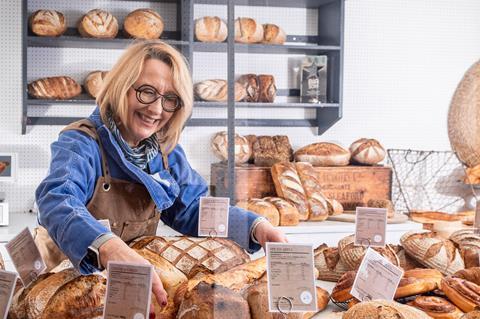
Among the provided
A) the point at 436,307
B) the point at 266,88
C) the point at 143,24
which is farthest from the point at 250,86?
the point at 143,24

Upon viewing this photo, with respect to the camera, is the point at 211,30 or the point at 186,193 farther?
the point at 186,193

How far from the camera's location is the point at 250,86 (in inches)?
29.5

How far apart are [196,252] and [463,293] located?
0.33 metres

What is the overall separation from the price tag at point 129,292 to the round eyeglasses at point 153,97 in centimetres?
20

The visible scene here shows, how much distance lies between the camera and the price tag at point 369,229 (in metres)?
0.88

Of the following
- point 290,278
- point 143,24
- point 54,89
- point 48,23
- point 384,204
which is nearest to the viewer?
point 290,278

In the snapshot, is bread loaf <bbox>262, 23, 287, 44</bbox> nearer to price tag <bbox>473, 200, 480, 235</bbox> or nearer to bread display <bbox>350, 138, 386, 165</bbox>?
bread display <bbox>350, 138, 386, 165</bbox>

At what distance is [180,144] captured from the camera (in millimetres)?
935

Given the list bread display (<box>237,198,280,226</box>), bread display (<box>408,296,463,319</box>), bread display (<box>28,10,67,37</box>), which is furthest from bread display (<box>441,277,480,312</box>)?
bread display (<box>28,10,67,37</box>)

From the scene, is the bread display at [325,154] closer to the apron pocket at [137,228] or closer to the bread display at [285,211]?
the bread display at [285,211]

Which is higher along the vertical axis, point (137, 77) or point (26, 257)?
point (137, 77)

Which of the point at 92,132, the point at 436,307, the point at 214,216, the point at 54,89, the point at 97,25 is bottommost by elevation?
the point at 436,307

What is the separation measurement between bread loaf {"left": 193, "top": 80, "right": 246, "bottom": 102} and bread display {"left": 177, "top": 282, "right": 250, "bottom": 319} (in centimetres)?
22

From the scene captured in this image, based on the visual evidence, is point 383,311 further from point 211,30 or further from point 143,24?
point 143,24
